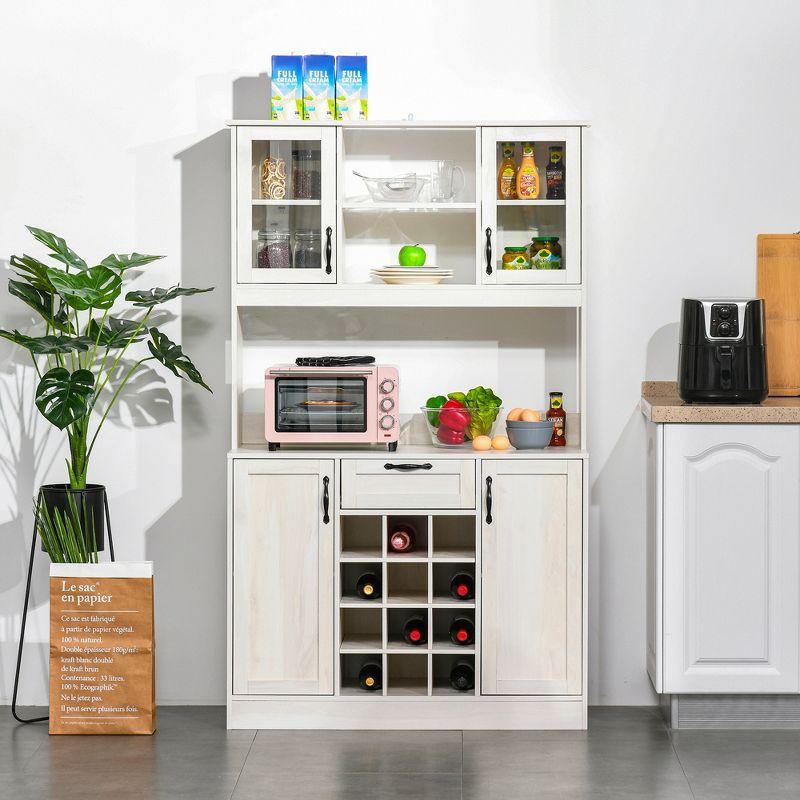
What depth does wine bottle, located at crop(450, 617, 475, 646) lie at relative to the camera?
10.4 ft

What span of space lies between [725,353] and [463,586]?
3.62ft

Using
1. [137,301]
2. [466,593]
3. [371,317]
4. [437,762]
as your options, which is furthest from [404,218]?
[437,762]

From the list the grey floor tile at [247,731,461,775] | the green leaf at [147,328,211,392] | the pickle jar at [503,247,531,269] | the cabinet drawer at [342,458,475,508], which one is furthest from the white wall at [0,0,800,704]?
the grey floor tile at [247,731,461,775]

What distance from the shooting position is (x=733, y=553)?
10.1 ft

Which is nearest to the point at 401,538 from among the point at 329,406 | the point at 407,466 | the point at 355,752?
the point at 407,466

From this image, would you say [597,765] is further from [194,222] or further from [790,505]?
[194,222]

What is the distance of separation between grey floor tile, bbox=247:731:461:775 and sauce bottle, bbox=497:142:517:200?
1701mm

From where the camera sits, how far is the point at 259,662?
316cm

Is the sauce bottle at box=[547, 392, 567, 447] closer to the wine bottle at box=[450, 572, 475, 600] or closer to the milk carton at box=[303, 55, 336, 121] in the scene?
the wine bottle at box=[450, 572, 475, 600]

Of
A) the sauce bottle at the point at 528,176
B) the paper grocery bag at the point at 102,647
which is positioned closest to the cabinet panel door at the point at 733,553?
the sauce bottle at the point at 528,176

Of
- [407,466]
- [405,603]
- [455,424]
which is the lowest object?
[405,603]

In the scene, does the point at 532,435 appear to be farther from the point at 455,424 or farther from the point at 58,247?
the point at 58,247

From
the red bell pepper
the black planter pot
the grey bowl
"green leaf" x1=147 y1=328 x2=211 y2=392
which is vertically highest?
"green leaf" x1=147 y1=328 x2=211 y2=392

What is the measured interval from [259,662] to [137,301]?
1.20 meters
